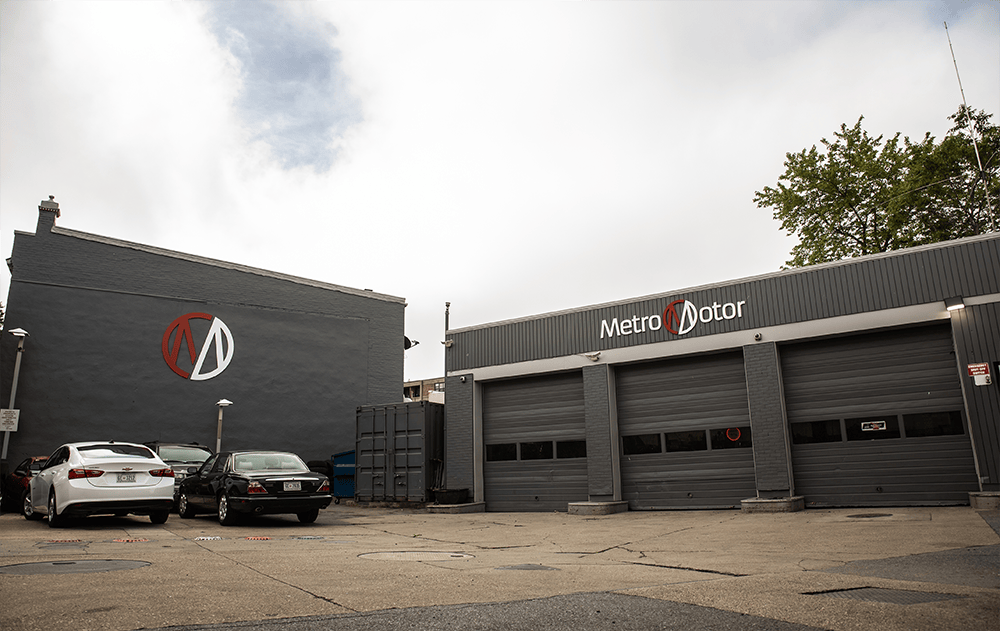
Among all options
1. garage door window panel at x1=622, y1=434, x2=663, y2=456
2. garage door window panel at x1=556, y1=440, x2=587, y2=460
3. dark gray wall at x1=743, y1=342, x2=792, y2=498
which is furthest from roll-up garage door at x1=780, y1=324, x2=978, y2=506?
garage door window panel at x1=556, y1=440, x2=587, y2=460

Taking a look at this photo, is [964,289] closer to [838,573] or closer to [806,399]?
[806,399]

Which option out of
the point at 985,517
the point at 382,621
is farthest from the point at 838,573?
the point at 985,517

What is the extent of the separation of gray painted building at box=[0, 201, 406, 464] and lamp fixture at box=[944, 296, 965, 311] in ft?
65.5

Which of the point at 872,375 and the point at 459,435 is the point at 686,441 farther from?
the point at 459,435

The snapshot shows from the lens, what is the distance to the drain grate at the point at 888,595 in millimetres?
4816

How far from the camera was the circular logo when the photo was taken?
694 inches

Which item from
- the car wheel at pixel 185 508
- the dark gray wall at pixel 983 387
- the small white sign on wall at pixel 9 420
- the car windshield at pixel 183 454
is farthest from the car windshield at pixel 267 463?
the dark gray wall at pixel 983 387

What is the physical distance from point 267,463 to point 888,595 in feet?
37.4

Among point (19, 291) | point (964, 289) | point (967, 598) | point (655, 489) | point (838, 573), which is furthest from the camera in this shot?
point (19, 291)

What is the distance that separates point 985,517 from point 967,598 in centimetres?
823

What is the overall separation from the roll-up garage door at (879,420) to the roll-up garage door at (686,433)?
4.06ft

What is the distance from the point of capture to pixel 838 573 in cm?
633

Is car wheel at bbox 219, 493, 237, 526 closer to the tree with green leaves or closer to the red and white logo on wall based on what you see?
the red and white logo on wall

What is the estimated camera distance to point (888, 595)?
505cm
